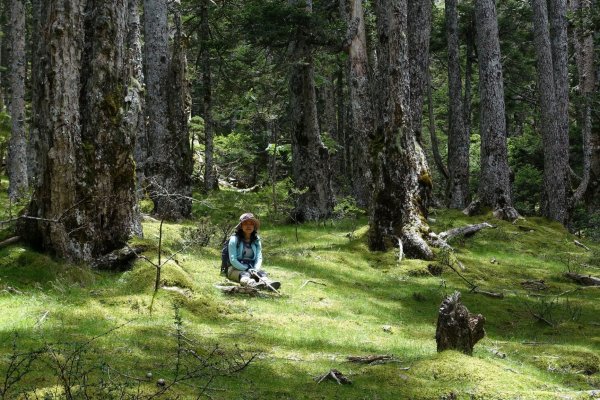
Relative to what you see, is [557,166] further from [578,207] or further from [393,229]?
[393,229]

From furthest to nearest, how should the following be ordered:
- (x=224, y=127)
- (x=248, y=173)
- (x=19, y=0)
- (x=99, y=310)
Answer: (x=224, y=127), (x=248, y=173), (x=19, y=0), (x=99, y=310)

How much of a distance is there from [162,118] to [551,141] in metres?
12.7

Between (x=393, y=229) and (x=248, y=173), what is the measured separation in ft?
79.6

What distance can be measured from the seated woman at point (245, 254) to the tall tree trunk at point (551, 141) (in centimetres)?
1305

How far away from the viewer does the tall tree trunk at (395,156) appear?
1360 cm

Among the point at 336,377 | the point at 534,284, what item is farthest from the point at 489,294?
the point at 336,377

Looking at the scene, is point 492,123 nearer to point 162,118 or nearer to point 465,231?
point 465,231

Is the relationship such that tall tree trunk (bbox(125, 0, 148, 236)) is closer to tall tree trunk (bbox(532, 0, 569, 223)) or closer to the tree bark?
the tree bark

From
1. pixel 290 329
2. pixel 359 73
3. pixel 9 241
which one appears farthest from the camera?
pixel 359 73

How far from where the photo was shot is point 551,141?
66.0 feet

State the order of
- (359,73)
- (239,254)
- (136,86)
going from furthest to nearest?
(359,73) → (239,254) → (136,86)

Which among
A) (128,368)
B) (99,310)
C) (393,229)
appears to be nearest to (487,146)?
(393,229)

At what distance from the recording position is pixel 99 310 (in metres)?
7.63

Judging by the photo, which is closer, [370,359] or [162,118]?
[370,359]
